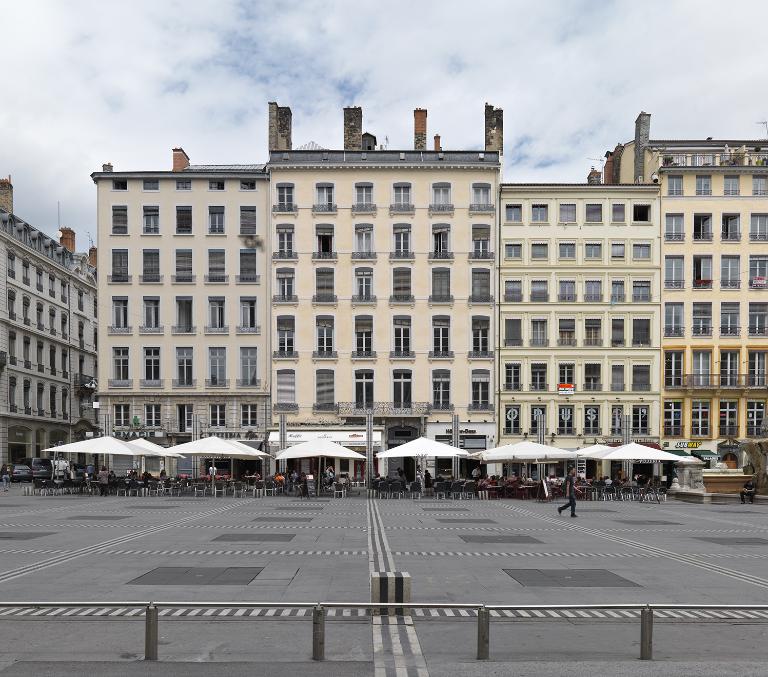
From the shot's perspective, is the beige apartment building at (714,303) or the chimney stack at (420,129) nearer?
the beige apartment building at (714,303)

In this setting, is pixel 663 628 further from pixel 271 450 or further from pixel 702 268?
pixel 702 268

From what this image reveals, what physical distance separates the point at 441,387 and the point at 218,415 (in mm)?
13584

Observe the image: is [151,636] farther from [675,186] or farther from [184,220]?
[675,186]

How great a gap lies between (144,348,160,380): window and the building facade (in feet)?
36.9

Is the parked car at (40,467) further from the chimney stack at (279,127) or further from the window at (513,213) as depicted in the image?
the window at (513,213)

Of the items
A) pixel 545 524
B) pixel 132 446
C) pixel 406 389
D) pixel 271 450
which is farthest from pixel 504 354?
pixel 545 524

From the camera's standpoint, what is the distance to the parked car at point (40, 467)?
5566 centimetres

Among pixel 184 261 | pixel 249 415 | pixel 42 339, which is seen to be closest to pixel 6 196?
pixel 42 339

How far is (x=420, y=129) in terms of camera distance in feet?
194

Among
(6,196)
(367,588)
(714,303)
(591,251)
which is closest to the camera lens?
(367,588)

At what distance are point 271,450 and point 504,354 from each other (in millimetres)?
15151

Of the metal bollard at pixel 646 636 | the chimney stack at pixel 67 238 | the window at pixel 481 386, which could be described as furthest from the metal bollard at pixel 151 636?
the chimney stack at pixel 67 238

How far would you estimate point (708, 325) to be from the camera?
55.2 m

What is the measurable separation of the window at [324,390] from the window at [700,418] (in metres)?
21.8
